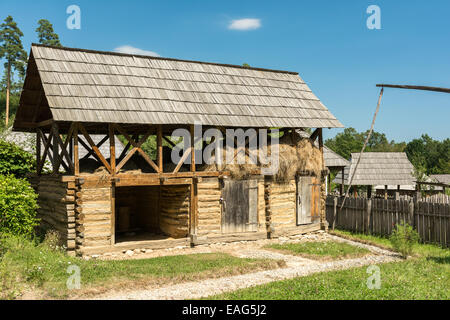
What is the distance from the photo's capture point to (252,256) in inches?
529

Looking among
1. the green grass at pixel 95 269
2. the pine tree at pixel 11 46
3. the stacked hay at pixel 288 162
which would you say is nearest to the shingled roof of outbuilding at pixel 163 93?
the stacked hay at pixel 288 162

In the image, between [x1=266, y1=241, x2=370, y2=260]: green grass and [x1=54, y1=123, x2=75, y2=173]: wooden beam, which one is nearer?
[x1=266, y1=241, x2=370, y2=260]: green grass

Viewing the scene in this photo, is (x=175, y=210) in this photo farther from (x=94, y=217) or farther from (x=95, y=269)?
(x=95, y=269)

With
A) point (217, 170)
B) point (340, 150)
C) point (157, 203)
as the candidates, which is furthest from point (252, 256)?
point (340, 150)

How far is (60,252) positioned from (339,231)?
1155 centimetres

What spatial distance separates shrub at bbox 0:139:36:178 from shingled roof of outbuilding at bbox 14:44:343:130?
4.55ft

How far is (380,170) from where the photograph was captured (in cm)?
3198

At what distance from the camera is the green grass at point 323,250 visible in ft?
43.5

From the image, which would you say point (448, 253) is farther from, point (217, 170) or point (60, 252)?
point (60, 252)

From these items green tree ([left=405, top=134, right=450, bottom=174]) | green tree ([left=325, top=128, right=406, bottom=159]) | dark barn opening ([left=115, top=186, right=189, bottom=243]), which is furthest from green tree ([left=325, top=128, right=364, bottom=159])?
dark barn opening ([left=115, top=186, right=189, bottom=243])

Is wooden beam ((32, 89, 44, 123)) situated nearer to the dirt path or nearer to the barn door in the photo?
the barn door

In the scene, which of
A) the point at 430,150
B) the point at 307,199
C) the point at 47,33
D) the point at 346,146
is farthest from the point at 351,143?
the point at 307,199

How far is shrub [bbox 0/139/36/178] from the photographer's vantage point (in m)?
17.0
